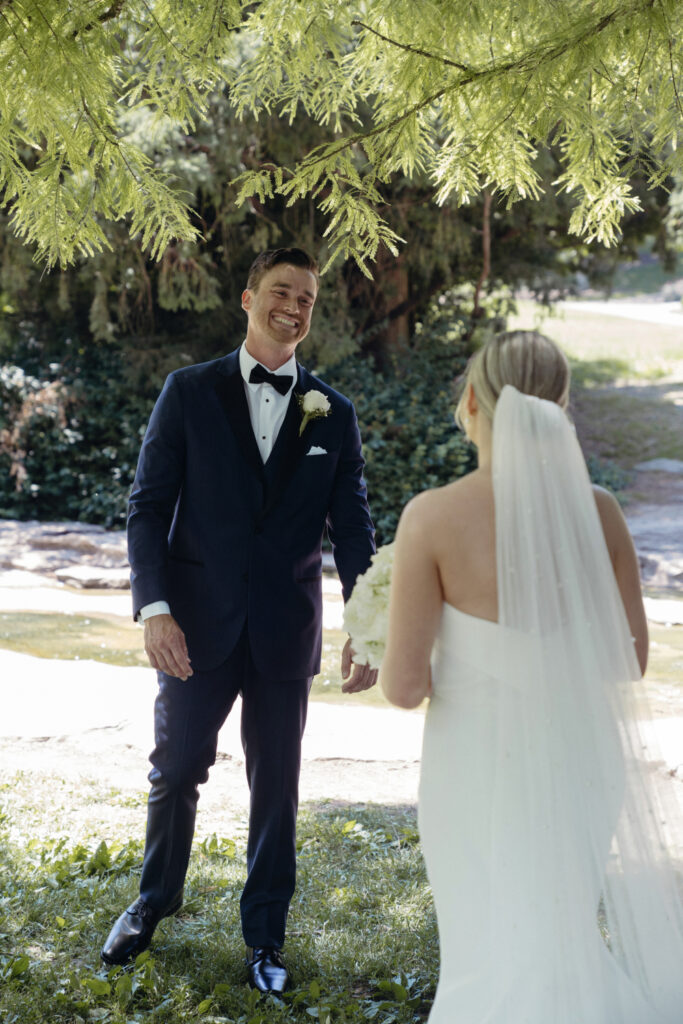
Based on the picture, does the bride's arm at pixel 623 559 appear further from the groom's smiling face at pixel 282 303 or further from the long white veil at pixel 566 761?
the groom's smiling face at pixel 282 303

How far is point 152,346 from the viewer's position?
1305cm

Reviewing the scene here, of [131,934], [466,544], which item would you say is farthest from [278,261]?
[131,934]

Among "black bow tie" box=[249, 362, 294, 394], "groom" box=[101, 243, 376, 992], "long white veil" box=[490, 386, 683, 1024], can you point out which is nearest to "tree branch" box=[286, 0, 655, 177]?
"groom" box=[101, 243, 376, 992]

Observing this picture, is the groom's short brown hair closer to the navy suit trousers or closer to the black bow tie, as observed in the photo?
the black bow tie

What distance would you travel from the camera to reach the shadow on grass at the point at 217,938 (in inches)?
118

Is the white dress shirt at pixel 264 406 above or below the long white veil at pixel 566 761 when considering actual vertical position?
above

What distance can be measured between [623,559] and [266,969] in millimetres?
1741

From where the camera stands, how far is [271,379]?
3.38 metres

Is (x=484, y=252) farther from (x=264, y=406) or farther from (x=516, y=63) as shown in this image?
(x=264, y=406)

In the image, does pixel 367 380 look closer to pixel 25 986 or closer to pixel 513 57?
pixel 513 57

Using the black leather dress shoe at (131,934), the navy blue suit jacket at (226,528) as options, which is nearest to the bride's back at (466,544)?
the navy blue suit jacket at (226,528)

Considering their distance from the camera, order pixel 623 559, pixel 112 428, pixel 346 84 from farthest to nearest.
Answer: pixel 112 428, pixel 346 84, pixel 623 559

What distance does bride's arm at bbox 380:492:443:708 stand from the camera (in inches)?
86.0

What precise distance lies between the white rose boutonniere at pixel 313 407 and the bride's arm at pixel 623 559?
1184mm
